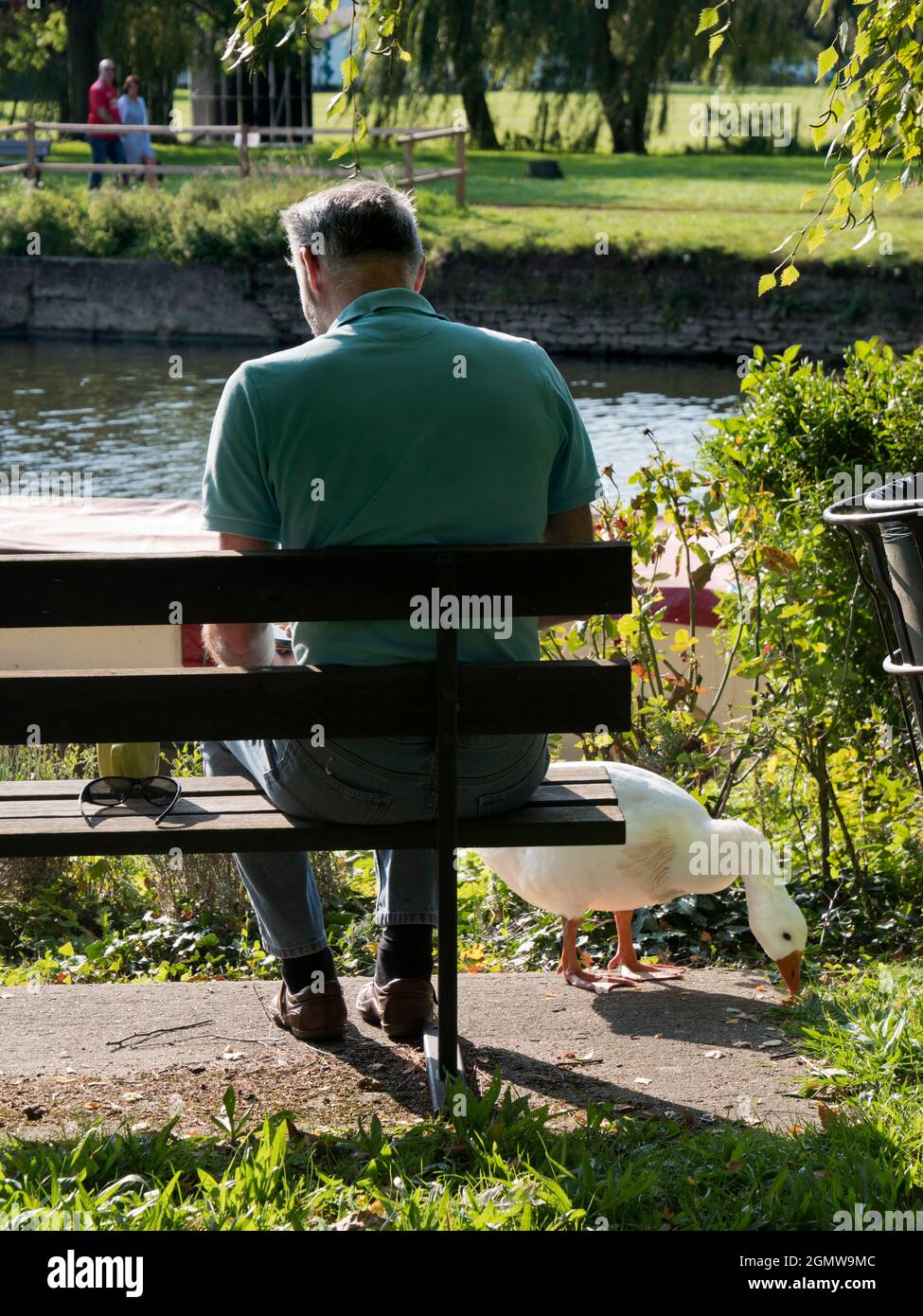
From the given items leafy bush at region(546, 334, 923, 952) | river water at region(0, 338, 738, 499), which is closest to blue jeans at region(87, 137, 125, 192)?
river water at region(0, 338, 738, 499)

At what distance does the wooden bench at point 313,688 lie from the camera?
108 inches

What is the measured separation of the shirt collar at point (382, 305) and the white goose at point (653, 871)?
127 cm

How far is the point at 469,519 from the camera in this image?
9.59ft

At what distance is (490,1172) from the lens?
267 cm

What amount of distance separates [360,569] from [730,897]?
6.56ft

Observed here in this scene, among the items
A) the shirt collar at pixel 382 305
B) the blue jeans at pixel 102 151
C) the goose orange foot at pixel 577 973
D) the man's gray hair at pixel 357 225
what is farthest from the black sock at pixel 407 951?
the blue jeans at pixel 102 151

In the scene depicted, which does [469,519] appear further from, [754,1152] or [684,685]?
[684,685]

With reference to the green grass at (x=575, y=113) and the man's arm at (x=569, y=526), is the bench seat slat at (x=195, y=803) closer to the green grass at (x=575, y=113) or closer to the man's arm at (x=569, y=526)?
the man's arm at (x=569, y=526)

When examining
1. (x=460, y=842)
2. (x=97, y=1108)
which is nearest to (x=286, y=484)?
(x=460, y=842)

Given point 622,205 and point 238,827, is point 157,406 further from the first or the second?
point 238,827

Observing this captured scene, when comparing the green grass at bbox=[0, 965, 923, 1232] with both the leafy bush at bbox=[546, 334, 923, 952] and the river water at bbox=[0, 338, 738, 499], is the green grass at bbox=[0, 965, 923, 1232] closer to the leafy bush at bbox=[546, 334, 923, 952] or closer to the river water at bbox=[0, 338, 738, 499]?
the leafy bush at bbox=[546, 334, 923, 952]

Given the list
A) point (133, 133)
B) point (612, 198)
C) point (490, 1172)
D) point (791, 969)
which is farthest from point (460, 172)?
point (490, 1172)

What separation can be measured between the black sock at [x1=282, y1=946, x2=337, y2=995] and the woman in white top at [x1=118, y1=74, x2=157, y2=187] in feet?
84.7

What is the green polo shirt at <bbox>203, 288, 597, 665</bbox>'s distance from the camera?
2.84 m
